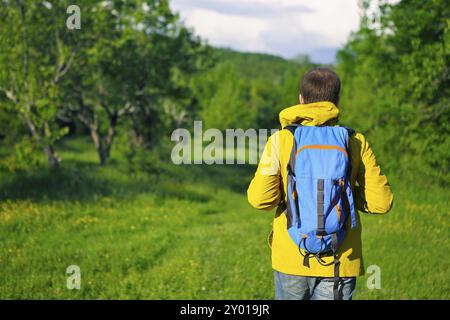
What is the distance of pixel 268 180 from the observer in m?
3.27

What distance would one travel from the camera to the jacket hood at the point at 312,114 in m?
3.25

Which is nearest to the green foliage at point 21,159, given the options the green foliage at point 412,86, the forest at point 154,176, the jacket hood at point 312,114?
the forest at point 154,176

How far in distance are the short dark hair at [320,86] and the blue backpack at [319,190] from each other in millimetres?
235

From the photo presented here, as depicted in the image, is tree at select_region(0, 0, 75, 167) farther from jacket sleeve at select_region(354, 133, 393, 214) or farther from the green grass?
jacket sleeve at select_region(354, 133, 393, 214)

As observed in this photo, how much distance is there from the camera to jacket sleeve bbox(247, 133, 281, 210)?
327 cm

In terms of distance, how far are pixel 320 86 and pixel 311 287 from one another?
140 centimetres

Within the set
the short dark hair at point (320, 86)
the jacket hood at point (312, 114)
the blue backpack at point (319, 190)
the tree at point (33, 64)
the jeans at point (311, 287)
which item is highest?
the tree at point (33, 64)

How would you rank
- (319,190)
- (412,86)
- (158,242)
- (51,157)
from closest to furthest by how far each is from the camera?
(319,190)
(158,242)
(412,86)
(51,157)

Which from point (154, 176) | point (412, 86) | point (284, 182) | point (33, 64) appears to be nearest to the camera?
point (284, 182)

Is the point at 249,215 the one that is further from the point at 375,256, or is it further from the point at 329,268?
the point at 329,268

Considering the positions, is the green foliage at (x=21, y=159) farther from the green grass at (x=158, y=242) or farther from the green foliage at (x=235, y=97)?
the green foliage at (x=235, y=97)

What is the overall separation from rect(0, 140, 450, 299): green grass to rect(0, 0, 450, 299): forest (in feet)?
0.12

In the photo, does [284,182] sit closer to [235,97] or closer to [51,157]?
[51,157]

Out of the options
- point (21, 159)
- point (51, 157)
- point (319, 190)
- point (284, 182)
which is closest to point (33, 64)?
point (51, 157)
